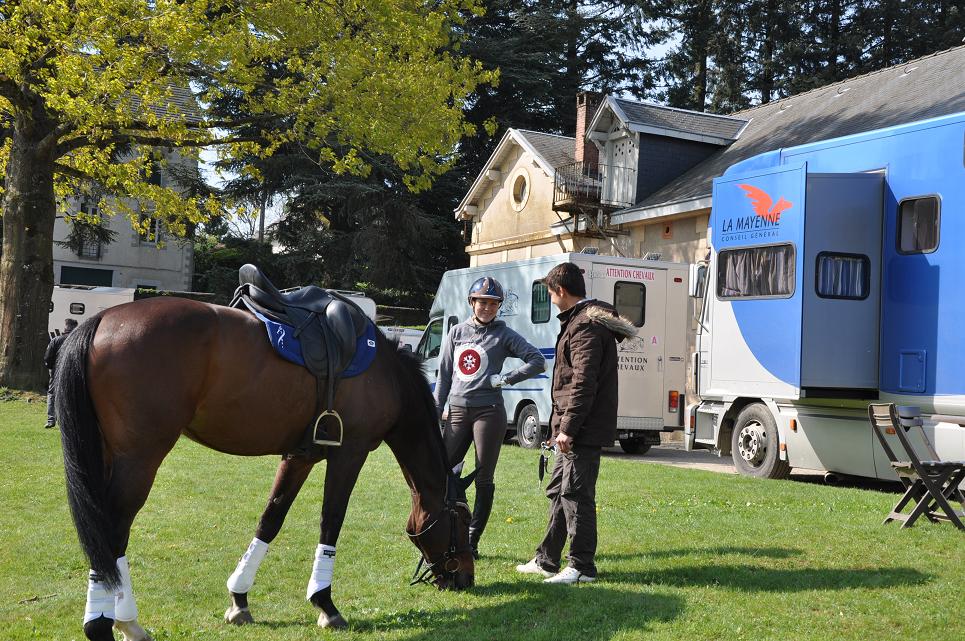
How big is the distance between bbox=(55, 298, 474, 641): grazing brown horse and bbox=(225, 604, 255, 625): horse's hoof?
0.01 metres

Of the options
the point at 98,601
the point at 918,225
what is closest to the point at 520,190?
the point at 918,225

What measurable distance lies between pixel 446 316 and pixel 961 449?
928 cm

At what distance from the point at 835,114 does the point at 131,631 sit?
1954cm

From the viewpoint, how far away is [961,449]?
370 inches

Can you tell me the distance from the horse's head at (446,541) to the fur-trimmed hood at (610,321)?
4.07 ft

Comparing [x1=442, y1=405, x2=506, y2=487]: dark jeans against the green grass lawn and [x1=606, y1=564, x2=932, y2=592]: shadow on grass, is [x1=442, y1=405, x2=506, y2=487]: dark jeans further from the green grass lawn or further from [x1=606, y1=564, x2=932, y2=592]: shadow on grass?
[x1=606, y1=564, x2=932, y2=592]: shadow on grass

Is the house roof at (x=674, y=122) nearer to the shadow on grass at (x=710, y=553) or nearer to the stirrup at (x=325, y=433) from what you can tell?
the shadow on grass at (x=710, y=553)

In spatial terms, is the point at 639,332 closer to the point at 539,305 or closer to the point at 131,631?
the point at 539,305

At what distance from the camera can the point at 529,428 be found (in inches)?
614

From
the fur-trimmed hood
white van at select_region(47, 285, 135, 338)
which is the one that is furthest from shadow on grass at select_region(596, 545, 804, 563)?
white van at select_region(47, 285, 135, 338)

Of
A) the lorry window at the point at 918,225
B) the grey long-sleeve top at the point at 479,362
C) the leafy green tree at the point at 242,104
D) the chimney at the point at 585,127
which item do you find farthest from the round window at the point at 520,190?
the grey long-sleeve top at the point at 479,362

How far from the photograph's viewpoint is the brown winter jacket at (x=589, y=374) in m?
5.64

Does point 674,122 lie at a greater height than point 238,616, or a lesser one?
→ greater

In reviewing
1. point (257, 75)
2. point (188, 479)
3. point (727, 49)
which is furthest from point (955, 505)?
point (727, 49)
